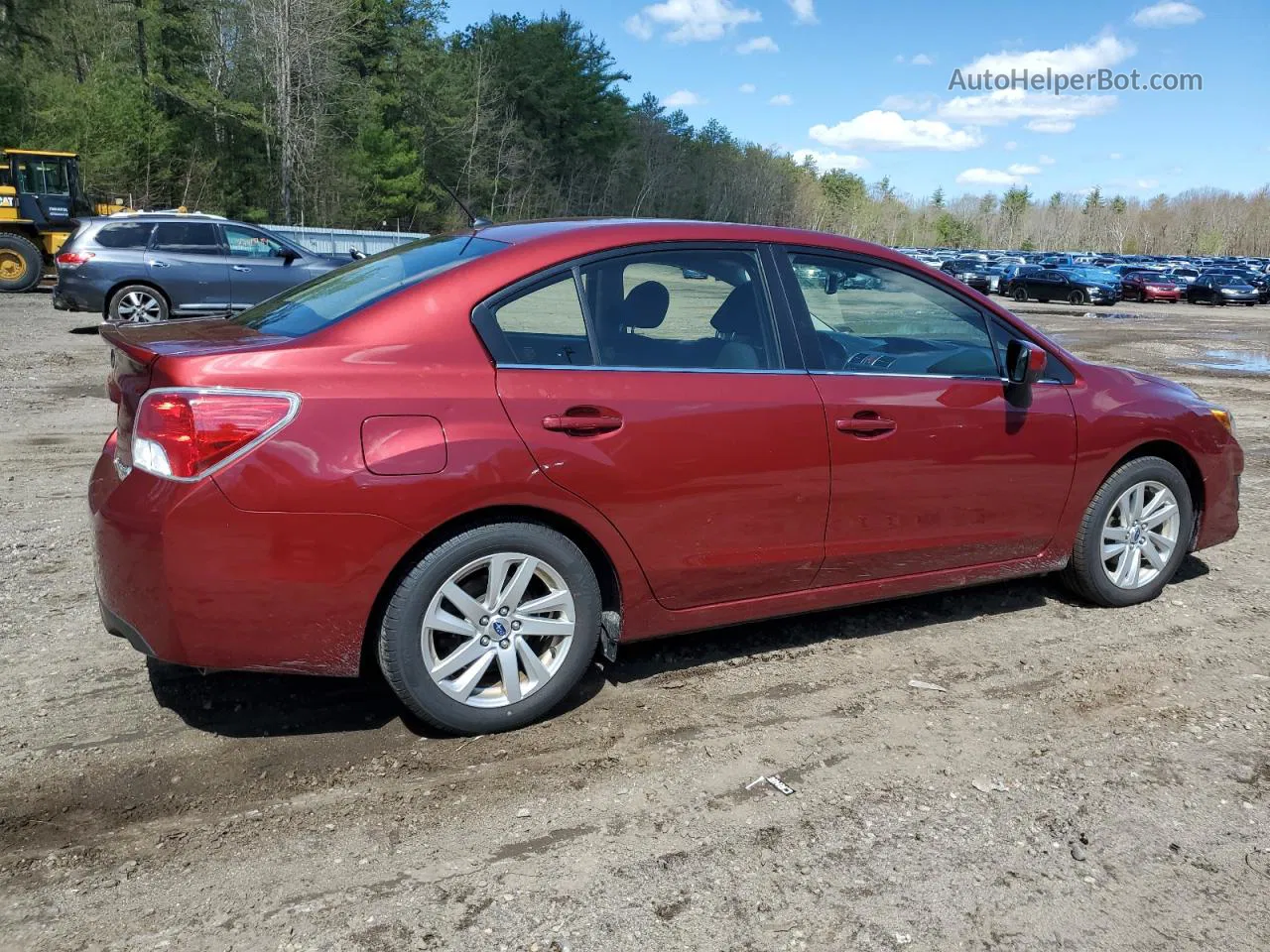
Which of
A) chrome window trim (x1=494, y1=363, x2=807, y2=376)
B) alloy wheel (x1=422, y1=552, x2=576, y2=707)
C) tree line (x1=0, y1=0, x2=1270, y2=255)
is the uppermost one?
tree line (x1=0, y1=0, x2=1270, y2=255)

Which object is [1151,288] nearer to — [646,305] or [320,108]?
[320,108]

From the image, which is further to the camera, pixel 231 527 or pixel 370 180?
pixel 370 180

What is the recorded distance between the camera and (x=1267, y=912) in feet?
8.84

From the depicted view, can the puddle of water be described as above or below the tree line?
below

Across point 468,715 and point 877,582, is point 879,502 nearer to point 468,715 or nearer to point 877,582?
point 877,582

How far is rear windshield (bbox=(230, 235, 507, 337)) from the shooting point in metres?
3.53

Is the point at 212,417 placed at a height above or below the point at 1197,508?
above

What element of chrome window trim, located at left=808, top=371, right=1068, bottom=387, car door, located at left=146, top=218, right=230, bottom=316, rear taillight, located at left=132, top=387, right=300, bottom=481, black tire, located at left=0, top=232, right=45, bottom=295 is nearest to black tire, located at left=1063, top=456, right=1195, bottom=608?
chrome window trim, located at left=808, top=371, right=1068, bottom=387

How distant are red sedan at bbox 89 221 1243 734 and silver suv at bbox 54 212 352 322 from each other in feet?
41.6

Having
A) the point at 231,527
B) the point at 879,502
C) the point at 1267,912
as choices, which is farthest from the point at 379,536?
the point at 1267,912

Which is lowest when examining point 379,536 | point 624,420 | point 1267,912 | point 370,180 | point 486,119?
point 1267,912

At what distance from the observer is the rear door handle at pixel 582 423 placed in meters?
3.41

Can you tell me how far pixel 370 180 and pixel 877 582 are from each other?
2214 inches

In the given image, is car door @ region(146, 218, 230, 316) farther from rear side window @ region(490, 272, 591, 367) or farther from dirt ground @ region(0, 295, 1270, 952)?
rear side window @ region(490, 272, 591, 367)
